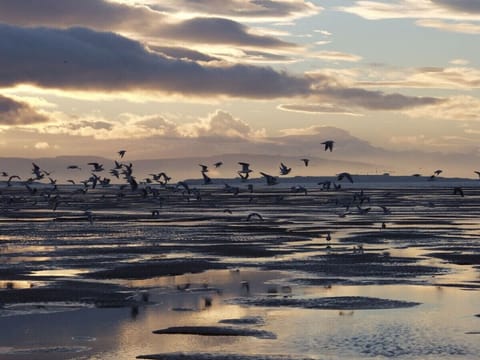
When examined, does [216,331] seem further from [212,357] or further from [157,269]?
[157,269]

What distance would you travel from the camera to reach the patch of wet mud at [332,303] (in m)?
25.5

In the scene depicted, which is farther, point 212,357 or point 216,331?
point 216,331

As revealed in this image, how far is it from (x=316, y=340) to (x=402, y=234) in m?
34.1

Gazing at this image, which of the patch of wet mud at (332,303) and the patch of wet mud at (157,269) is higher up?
the patch of wet mud at (157,269)

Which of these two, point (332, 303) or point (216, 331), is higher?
point (332, 303)

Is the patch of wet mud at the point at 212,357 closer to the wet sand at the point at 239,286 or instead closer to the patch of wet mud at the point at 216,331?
the wet sand at the point at 239,286

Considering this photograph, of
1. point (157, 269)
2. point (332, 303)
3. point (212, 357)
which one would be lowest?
point (212, 357)

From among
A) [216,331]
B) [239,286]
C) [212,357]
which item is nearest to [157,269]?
[239,286]

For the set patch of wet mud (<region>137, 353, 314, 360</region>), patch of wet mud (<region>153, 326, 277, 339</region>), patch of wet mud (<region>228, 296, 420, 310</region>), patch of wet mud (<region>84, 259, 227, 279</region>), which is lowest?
patch of wet mud (<region>137, 353, 314, 360</region>)

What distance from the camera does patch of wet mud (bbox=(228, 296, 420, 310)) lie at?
25.5 metres

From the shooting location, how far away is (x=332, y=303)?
26094 mm

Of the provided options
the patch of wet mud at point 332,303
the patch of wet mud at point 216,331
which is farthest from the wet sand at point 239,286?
the patch of wet mud at point 216,331

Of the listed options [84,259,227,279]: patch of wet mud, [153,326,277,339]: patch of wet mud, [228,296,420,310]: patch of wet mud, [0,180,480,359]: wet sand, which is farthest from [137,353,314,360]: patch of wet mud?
[84,259,227,279]: patch of wet mud

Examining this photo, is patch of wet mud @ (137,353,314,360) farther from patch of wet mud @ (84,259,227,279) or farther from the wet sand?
patch of wet mud @ (84,259,227,279)
